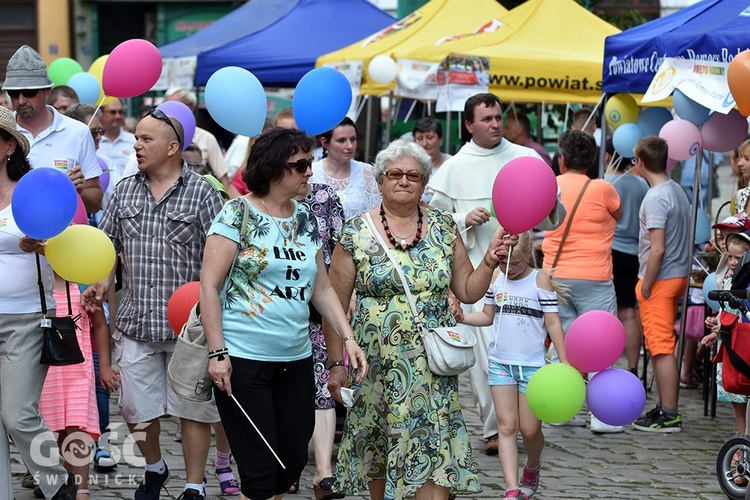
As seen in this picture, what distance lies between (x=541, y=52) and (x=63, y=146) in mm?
6640

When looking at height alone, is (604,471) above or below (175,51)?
below

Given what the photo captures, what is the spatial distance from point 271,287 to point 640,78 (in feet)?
16.5

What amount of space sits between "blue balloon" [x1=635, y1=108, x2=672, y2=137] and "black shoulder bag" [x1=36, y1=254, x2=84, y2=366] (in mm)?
5960

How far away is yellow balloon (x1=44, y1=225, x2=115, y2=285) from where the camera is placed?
5523 mm

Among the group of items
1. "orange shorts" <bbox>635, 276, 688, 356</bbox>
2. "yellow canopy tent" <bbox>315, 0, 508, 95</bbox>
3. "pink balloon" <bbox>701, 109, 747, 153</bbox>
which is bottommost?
"orange shorts" <bbox>635, 276, 688, 356</bbox>

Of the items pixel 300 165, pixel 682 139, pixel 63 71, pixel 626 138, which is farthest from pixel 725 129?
pixel 63 71

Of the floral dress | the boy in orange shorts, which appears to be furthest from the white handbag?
the boy in orange shorts

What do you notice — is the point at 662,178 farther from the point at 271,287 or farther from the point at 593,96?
the point at 271,287

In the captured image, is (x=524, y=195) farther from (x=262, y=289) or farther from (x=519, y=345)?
(x=262, y=289)

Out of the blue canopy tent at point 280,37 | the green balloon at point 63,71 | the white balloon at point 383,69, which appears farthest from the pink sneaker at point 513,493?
the blue canopy tent at point 280,37

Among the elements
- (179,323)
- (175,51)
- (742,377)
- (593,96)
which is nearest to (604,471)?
(742,377)

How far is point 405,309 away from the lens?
546cm

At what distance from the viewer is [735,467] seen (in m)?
6.84

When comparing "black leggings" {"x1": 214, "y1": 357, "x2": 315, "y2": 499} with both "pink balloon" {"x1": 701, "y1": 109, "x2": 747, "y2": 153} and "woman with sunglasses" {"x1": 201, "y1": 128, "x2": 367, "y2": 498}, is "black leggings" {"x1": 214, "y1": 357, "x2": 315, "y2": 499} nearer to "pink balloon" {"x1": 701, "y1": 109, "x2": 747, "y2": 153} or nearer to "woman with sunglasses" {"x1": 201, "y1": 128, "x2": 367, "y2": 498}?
"woman with sunglasses" {"x1": 201, "y1": 128, "x2": 367, "y2": 498}
